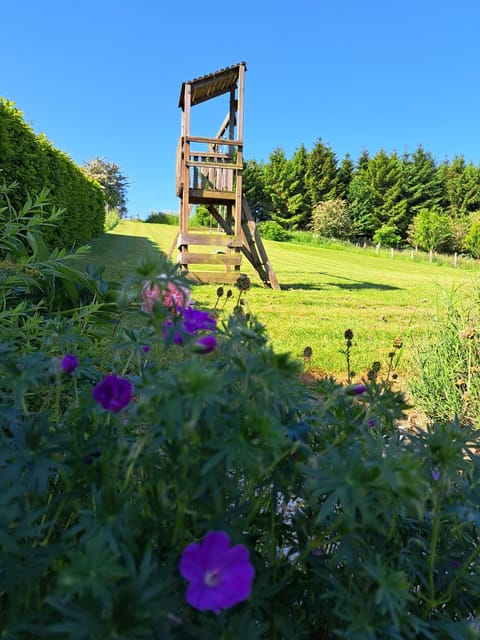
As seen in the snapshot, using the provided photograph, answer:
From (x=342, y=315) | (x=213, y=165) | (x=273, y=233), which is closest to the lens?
(x=342, y=315)

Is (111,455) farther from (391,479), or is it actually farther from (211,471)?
(391,479)

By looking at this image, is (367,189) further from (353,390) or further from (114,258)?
(353,390)

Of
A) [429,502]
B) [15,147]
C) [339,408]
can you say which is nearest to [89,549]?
[339,408]

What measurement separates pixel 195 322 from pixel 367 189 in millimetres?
38278

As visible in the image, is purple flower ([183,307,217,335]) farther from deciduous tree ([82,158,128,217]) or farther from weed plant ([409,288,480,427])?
deciduous tree ([82,158,128,217])

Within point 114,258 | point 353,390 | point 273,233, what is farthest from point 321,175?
point 353,390

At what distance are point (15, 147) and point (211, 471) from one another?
21.2 ft

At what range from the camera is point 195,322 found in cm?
76

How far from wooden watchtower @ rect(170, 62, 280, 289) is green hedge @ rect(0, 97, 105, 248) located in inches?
83.3

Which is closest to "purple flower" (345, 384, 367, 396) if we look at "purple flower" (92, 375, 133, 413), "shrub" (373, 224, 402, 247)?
"purple flower" (92, 375, 133, 413)

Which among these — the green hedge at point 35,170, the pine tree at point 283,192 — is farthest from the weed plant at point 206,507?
Result: the pine tree at point 283,192

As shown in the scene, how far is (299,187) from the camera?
37750 mm

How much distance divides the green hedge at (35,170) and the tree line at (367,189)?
26.6m

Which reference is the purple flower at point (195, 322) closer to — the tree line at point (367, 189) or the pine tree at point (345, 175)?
the tree line at point (367, 189)
